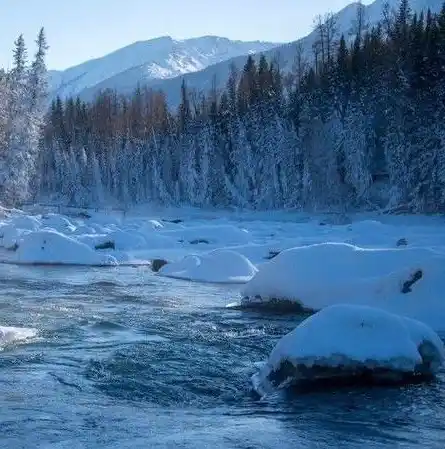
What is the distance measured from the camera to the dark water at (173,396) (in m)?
7.24

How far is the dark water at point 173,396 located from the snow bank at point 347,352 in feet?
0.90

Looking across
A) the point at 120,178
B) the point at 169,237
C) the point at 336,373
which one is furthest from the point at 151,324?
the point at 120,178

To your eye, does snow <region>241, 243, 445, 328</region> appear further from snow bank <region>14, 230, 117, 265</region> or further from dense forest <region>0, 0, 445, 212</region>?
dense forest <region>0, 0, 445, 212</region>

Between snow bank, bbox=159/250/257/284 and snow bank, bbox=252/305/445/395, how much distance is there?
11.1 m

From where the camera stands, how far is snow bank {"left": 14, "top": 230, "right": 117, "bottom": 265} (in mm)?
25734

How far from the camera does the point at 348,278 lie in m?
14.6

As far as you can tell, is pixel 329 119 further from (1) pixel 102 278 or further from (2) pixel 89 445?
(2) pixel 89 445

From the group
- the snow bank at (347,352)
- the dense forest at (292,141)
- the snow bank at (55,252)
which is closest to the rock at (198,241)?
the snow bank at (55,252)

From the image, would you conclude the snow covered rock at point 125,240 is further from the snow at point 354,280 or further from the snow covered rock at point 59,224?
the snow at point 354,280

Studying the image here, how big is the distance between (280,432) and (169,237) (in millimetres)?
24780

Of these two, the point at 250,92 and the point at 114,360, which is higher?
the point at 250,92

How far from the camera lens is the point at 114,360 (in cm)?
1039

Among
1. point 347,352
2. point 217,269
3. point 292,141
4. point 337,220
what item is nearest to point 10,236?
point 217,269

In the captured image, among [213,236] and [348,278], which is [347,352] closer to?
[348,278]
